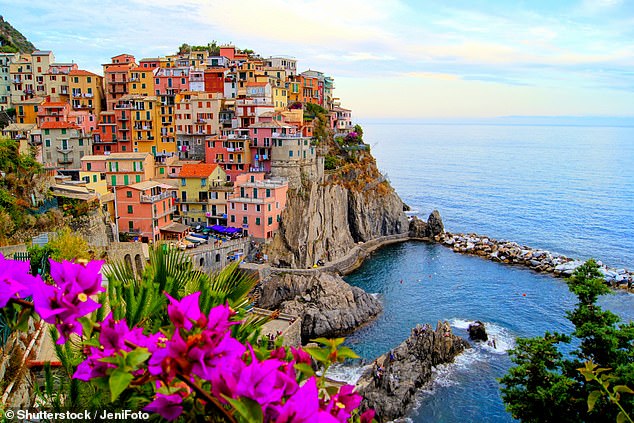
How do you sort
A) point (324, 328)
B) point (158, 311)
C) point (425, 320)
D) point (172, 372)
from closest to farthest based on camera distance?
point (172, 372) < point (158, 311) < point (324, 328) < point (425, 320)

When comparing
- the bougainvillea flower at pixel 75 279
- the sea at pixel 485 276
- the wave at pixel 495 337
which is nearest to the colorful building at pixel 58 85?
A: the sea at pixel 485 276

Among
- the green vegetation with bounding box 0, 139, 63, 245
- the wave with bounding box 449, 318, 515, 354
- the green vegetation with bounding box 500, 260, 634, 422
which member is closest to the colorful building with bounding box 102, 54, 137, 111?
the green vegetation with bounding box 0, 139, 63, 245

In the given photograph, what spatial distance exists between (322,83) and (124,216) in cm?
4053

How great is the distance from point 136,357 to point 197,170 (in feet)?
148

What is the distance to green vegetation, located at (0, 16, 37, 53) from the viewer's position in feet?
243

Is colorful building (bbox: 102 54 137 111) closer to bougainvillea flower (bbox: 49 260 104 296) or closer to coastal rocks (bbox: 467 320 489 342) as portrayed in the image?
coastal rocks (bbox: 467 320 489 342)

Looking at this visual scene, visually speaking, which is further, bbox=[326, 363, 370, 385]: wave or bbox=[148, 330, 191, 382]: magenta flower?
bbox=[326, 363, 370, 385]: wave

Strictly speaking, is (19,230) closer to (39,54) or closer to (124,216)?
(124,216)

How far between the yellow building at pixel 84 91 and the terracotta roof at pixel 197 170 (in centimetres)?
1649

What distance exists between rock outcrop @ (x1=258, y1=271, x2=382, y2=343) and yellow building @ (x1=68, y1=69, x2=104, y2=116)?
3025 centimetres

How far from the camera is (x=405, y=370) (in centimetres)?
2789

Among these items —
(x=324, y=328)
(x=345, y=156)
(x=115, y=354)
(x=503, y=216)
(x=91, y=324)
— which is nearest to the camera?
(x=115, y=354)

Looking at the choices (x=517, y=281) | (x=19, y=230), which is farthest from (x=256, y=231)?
(x=517, y=281)

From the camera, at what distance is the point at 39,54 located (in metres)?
58.4
